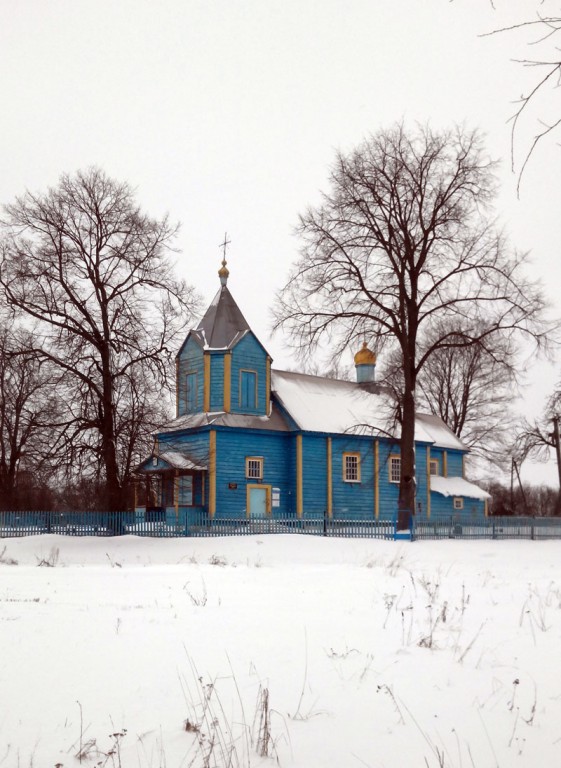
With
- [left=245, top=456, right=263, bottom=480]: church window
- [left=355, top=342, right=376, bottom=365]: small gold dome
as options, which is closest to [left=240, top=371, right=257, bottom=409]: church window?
[left=245, top=456, right=263, bottom=480]: church window

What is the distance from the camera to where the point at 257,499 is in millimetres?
35562

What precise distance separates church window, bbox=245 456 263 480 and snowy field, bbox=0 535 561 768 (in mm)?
24789

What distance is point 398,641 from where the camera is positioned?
7.33 meters

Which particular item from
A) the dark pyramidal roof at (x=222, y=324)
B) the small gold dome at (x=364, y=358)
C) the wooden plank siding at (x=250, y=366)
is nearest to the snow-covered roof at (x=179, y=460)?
the wooden plank siding at (x=250, y=366)

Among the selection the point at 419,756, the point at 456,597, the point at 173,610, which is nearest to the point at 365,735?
the point at 419,756

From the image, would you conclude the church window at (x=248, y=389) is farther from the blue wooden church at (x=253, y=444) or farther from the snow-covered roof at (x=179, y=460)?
the snow-covered roof at (x=179, y=460)

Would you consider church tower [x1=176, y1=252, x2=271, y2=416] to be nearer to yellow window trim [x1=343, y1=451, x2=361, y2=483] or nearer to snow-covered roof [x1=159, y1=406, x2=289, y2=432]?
snow-covered roof [x1=159, y1=406, x2=289, y2=432]

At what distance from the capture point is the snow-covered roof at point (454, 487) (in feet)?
144

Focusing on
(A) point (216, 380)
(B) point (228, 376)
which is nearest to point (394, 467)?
(B) point (228, 376)

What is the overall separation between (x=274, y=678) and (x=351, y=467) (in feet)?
109

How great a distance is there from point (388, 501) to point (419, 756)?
36144mm

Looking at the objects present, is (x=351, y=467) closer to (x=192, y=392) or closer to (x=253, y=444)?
(x=253, y=444)

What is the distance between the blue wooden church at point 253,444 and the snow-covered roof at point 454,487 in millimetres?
3578

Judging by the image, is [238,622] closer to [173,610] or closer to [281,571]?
[173,610]
